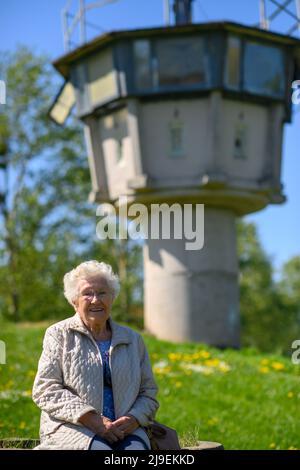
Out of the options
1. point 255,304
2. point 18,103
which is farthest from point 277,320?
point 18,103

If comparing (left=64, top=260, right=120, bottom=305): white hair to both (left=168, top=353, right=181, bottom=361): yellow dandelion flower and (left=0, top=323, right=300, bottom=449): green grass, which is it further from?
(left=168, top=353, right=181, bottom=361): yellow dandelion flower

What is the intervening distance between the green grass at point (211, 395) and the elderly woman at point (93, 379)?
31.0 inches

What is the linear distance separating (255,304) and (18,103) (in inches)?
530

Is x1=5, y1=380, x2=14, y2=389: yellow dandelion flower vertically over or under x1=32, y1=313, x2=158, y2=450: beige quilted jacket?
under

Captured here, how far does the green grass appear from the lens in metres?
8.66

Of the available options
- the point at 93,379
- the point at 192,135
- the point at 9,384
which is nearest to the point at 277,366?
the point at 9,384

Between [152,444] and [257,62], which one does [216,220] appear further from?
[152,444]

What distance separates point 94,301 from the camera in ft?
16.0

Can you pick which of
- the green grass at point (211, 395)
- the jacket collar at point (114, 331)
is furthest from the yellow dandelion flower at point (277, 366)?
the jacket collar at point (114, 331)

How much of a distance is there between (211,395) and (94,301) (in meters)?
6.30

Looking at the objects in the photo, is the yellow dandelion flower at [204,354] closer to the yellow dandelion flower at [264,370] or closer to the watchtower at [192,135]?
the yellow dandelion flower at [264,370]

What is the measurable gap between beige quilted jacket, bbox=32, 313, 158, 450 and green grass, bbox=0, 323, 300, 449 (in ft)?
2.57

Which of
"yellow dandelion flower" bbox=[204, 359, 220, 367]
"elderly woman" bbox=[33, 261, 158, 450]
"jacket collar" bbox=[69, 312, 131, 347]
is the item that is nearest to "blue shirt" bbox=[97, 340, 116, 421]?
"elderly woman" bbox=[33, 261, 158, 450]

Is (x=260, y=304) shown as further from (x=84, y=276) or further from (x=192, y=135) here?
(x=84, y=276)
